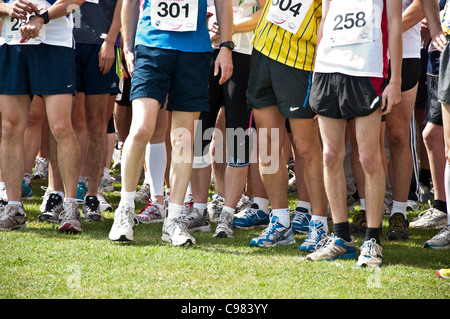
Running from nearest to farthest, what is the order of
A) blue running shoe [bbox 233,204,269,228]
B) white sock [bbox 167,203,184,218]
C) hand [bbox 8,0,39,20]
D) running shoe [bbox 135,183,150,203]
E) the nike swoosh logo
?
the nike swoosh logo → white sock [bbox 167,203,184,218] → hand [bbox 8,0,39,20] → blue running shoe [bbox 233,204,269,228] → running shoe [bbox 135,183,150,203]

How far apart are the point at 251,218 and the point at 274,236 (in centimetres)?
69

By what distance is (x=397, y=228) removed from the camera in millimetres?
4359

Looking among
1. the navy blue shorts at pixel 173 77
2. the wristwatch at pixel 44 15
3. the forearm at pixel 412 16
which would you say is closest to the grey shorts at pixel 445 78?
the forearm at pixel 412 16

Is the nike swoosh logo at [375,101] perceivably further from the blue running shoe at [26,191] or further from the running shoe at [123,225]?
the blue running shoe at [26,191]

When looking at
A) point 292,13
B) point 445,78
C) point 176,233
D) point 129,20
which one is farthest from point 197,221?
point 445,78

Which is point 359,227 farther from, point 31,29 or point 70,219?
point 31,29

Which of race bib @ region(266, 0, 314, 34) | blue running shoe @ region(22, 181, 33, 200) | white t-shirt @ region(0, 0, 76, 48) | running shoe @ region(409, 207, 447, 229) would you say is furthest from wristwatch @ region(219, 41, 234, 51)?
blue running shoe @ region(22, 181, 33, 200)

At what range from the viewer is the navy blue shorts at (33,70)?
4270 millimetres

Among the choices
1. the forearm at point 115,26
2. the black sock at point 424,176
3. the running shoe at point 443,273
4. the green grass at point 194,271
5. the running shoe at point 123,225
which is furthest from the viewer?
the black sock at point 424,176

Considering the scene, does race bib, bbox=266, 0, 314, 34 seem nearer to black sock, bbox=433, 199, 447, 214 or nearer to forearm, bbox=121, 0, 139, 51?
forearm, bbox=121, 0, 139, 51

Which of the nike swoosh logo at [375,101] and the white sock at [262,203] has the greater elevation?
the nike swoosh logo at [375,101]

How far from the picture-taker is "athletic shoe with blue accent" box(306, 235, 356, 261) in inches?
144

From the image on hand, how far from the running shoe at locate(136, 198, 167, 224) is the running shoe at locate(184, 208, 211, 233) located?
40 cm

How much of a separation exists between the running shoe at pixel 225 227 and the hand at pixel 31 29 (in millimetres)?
1835
